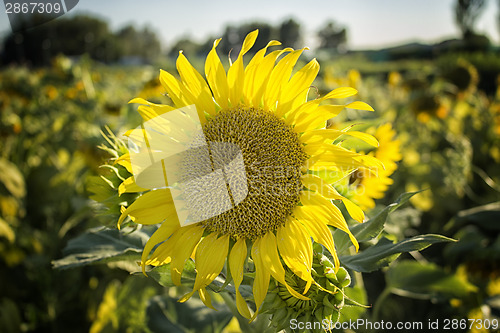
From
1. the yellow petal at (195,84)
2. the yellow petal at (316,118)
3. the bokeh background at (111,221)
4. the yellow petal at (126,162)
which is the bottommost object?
the bokeh background at (111,221)

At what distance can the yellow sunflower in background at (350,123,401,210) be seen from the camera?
1396 millimetres

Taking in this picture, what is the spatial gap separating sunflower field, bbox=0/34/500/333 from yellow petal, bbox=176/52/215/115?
10 mm

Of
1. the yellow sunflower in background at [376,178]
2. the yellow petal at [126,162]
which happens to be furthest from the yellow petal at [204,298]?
the yellow sunflower in background at [376,178]

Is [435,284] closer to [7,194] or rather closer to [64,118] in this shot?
[7,194]

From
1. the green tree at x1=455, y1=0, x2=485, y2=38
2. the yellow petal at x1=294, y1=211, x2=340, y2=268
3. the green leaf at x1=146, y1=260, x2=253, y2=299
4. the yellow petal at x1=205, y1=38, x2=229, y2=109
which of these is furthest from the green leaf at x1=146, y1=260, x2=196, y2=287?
the green tree at x1=455, y1=0, x2=485, y2=38

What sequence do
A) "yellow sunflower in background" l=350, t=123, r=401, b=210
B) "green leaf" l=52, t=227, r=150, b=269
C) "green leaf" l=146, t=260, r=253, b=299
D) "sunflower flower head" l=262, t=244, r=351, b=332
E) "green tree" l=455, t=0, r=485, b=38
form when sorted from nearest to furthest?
"sunflower flower head" l=262, t=244, r=351, b=332, "green leaf" l=146, t=260, r=253, b=299, "green leaf" l=52, t=227, r=150, b=269, "yellow sunflower in background" l=350, t=123, r=401, b=210, "green tree" l=455, t=0, r=485, b=38

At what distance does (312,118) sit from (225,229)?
1.21 feet

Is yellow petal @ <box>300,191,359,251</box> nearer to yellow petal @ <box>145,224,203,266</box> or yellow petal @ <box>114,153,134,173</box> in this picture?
yellow petal @ <box>145,224,203,266</box>

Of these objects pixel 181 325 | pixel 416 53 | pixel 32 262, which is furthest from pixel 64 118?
pixel 416 53

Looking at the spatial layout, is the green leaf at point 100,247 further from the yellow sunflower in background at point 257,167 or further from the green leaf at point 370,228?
the green leaf at point 370,228

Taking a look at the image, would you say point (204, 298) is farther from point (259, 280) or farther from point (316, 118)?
point (316, 118)

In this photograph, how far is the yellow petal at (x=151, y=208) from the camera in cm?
91

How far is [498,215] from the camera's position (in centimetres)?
172

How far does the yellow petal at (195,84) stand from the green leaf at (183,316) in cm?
82
